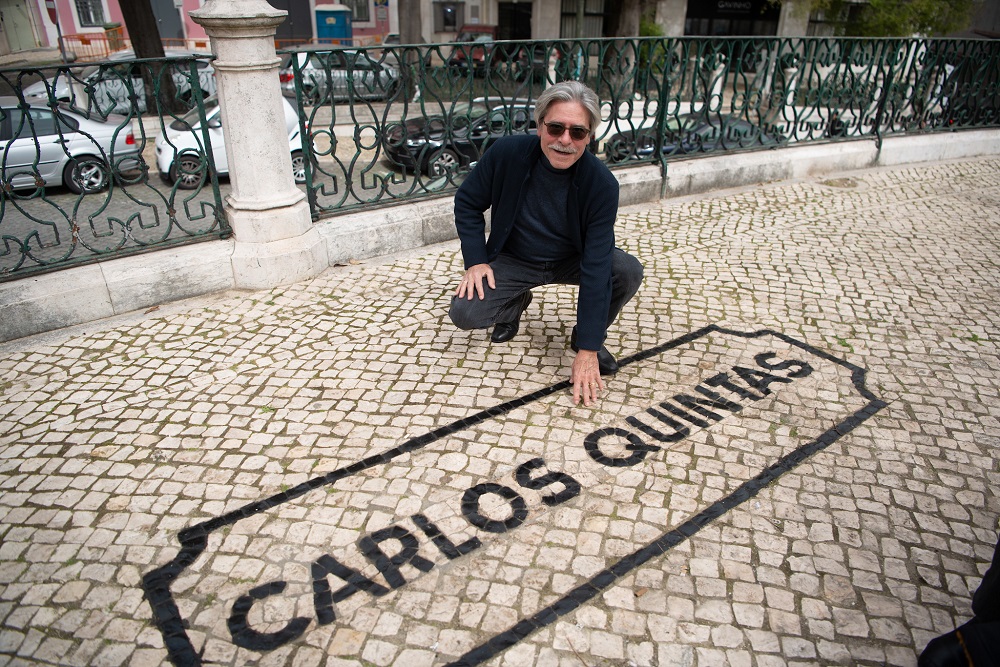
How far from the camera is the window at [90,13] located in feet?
100

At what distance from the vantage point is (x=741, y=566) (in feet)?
9.37

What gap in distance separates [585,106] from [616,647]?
96.4 inches

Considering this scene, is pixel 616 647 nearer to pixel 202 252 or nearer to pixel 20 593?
pixel 20 593

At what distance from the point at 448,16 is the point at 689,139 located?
2509cm

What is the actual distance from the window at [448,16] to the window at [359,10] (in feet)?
14.9

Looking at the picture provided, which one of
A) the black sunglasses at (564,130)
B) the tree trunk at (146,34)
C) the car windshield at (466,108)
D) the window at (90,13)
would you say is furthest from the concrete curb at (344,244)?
the window at (90,13)

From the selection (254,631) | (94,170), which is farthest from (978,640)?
(94,170)

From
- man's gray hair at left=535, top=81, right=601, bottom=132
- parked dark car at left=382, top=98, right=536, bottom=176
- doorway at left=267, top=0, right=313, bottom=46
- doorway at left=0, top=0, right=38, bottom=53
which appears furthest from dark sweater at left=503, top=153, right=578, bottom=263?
doorway at left=0, top=0, right=38, bottom=53

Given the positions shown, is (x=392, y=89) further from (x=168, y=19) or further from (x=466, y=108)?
(x=168, y=19)

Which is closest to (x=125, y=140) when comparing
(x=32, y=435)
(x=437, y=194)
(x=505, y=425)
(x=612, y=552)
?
(x=437, y=194)

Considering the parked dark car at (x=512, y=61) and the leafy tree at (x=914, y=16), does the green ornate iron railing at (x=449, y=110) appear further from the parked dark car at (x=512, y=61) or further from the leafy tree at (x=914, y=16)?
the leafy tree at (x=914, y=16)

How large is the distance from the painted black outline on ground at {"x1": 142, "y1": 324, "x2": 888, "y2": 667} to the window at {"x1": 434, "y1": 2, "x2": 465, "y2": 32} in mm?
29096

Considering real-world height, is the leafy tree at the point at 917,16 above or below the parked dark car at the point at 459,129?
above

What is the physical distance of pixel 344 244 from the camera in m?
5.64
